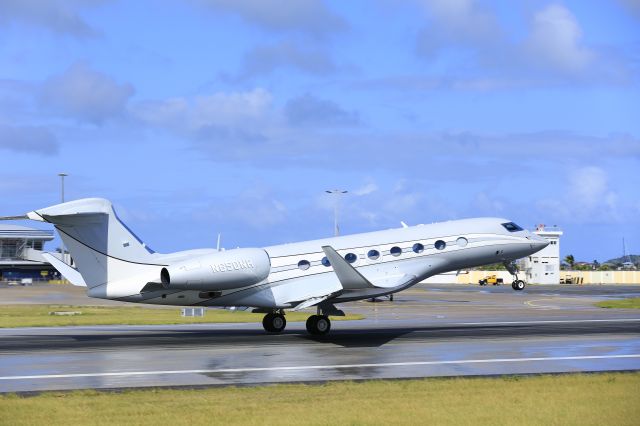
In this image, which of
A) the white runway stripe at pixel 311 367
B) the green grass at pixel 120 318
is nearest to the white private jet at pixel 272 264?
the white runway stripe at pixel 311 367

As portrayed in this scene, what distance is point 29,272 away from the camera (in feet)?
531

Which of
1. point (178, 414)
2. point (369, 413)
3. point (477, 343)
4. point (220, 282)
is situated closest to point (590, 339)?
point (477, 343)

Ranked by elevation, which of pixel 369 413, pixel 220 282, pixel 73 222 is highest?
pixel 73 222

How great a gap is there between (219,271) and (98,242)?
405cm

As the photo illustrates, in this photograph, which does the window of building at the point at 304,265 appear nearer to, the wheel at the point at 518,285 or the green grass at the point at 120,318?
the green grass at the point at 120,318

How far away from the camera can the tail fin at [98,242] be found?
2641 cm

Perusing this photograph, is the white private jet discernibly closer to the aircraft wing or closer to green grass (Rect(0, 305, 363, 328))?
the aircraft wing

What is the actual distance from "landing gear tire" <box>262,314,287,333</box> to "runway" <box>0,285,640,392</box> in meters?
0.48

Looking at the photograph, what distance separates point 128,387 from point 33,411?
9.77 ft

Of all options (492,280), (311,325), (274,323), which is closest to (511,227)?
(311,325)

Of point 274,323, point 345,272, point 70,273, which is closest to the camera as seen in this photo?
point 345,272

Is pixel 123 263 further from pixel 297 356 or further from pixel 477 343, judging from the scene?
pixel 477 343

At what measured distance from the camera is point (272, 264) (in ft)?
94.6

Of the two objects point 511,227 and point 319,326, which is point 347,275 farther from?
point 511,227
